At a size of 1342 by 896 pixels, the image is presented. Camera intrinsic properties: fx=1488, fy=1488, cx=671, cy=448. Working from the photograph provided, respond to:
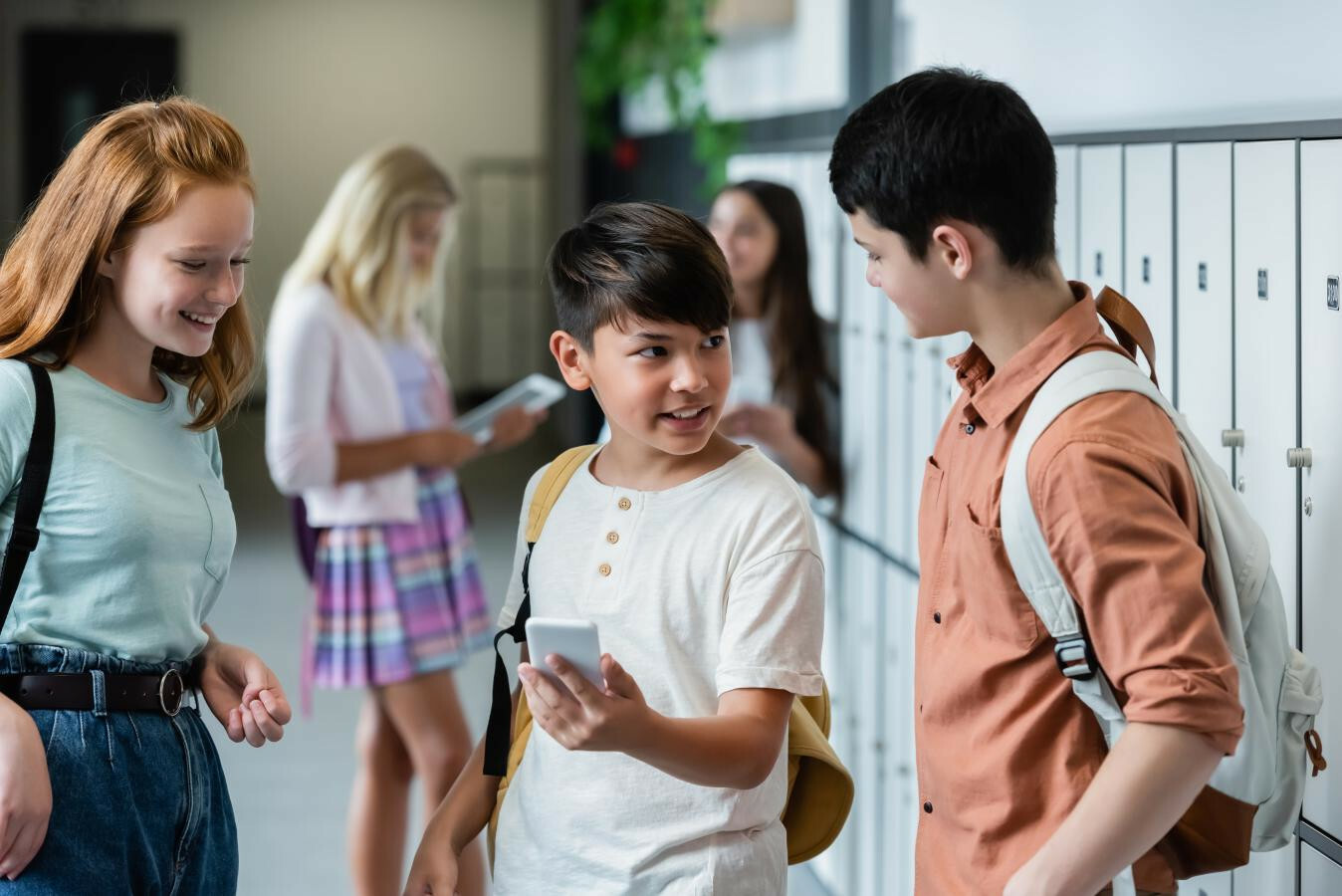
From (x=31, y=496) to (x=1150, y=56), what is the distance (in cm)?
140

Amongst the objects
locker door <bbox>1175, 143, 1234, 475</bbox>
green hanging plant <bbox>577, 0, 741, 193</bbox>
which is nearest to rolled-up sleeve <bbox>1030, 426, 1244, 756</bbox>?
locker door <bbox>1175, 143, 1234, 475</bbox>

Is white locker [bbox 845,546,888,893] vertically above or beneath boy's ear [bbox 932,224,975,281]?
beneath

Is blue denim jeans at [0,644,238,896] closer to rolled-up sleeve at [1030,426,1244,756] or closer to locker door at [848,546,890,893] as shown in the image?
rolled-up sleeve at [1030,426,1244,756]

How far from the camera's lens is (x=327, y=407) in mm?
2963

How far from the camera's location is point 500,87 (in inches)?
466

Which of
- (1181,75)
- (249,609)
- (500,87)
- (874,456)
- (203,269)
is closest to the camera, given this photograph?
(203,269)

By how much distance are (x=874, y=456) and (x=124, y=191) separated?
1.70m

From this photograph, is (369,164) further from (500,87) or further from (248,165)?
(500,87)

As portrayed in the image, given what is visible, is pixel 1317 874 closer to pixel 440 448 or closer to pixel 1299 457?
pixel 1299 457

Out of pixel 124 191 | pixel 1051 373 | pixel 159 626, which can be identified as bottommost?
pixel 159 626

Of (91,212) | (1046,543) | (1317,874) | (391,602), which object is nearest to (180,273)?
(91,212)

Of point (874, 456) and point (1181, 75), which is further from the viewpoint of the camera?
point (874, 456)

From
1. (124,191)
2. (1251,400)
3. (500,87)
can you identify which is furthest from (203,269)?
(500,87)

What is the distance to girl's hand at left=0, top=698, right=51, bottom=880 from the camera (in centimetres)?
134
